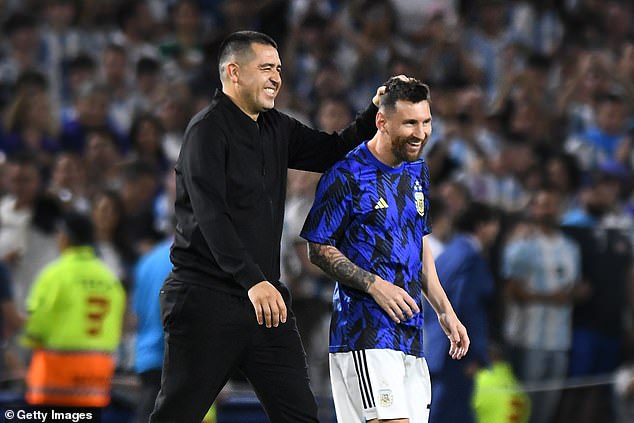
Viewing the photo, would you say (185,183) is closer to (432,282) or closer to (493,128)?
→ (432,282)

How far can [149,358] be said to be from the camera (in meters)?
9.37

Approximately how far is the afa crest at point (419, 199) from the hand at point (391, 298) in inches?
18.1

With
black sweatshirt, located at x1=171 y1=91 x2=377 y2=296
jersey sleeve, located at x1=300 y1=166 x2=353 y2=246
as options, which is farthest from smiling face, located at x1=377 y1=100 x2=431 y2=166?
black sweatshirt, located at x1=171 y1=91 x2=377 y2=296

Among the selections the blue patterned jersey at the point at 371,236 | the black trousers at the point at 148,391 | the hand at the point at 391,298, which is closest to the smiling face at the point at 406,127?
the blue patterned jersey at the point at 371,236

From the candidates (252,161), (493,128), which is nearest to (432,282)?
(252,161)

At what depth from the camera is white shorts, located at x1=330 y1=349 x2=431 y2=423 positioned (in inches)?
244

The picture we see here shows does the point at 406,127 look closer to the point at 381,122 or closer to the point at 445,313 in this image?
the point at 381,122

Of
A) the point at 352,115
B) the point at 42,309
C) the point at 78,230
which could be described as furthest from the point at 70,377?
the point at 352,115

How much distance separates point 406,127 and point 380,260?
0.63 meters

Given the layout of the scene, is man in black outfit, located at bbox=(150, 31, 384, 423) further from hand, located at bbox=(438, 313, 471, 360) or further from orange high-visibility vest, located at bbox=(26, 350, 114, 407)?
orange high-visibility vest, located at bbox=(26, 350, 114, 407)

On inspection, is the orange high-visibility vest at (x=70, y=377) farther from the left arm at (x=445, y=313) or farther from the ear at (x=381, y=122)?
the ear at (x=381, y=122)

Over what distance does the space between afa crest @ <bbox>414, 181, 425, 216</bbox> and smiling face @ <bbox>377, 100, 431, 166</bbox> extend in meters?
0.17

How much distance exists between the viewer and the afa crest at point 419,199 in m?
6.44

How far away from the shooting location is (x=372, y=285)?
20.2ft
